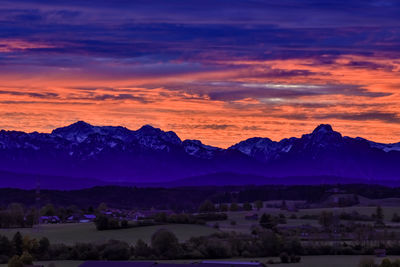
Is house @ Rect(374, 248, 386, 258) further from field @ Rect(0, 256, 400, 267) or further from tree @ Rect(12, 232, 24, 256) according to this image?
tree @ Rect(12, 232, 24, 256)

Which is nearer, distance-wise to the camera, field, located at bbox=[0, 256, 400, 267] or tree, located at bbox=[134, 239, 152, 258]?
field, located at bbox=[0, 256, 400, 267]

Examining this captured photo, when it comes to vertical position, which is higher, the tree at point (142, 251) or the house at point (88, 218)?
the house at point (88, 218)

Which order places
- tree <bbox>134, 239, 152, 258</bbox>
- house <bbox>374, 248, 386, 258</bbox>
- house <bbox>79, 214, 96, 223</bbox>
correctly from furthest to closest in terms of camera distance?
house <bbox>79, 214, 96, 223</bbox>
tree <bbox>134, 239, 152, 258</bbox>
house <bbox>374, 248, 386, 258</bbox>

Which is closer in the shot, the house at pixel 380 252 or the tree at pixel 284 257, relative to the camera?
the tree at pixel 284 257

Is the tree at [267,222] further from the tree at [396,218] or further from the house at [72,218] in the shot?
the house at [72,218]

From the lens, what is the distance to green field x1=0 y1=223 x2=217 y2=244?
100m

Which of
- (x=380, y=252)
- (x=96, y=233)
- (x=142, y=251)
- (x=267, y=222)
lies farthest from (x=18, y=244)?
(x=267, y=222)

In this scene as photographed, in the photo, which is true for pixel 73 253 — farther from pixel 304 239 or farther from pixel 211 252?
pixel 304 239

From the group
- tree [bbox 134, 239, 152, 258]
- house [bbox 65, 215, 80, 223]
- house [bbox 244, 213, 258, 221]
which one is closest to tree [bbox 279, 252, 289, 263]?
tree [bbox 134, 239, 152, 258]

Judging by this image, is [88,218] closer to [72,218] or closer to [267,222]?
[72,218]

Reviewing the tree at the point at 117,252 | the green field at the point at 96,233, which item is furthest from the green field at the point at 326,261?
the green field at the point at 96,233

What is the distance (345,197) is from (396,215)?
1969 inches

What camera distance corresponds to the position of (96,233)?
4245 inches

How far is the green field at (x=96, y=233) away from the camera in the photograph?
3937 inches
